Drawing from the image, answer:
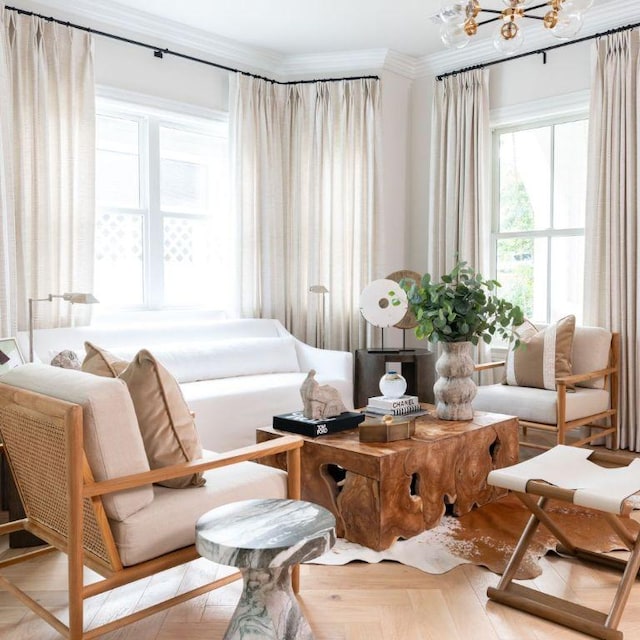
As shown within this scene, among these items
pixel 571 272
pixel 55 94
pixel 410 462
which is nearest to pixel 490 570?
pixel 410 462

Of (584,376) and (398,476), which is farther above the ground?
(584,376)

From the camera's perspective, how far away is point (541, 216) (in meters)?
4.89

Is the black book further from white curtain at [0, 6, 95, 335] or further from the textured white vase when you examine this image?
white curtain at [0, 6, 95, 335]

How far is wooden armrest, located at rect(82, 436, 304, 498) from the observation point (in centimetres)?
178

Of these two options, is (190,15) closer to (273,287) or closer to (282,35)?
(282,35)

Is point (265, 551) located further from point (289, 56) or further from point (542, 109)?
point (289, 56)

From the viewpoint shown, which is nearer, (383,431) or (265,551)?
(265,551)

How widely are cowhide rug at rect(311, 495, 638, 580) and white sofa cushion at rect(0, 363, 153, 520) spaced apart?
102 centimetres

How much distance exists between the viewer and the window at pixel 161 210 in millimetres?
4566

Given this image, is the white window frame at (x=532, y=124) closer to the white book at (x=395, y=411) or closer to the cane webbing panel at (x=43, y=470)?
the white book at (x=395, y=411)

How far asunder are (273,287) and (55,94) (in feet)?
6.73

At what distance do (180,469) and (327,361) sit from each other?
106 inches

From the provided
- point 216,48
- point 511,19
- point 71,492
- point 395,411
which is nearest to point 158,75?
point 216,48

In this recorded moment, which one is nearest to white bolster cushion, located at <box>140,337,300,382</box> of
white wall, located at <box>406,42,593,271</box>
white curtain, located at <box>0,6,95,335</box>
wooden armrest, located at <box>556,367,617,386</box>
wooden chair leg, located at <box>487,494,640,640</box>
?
white curtain, located at <box>0,6,95,335</box>
